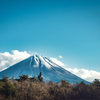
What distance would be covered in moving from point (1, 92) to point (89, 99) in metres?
10.4

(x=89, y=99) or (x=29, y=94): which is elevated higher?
(x=29, y=94)

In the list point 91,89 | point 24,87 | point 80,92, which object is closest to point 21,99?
point 24,87

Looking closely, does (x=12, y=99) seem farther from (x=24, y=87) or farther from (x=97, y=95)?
(x=97, y=95)

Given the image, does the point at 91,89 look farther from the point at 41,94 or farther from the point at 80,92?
the point at 41,94

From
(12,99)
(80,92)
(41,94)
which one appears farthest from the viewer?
(80,92)

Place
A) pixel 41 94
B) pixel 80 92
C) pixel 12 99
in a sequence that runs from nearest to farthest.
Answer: pixel 12 99, pixel 41 94, pixel 80 92

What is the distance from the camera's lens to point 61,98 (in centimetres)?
1490

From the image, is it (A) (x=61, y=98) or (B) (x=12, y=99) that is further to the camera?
(A) (x=61, y=98)

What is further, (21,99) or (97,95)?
(97,95)

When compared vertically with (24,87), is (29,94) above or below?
below

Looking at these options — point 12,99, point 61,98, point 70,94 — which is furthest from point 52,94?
point 12,99

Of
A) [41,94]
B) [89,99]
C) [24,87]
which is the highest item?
[24,87]

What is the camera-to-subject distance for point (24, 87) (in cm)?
1538

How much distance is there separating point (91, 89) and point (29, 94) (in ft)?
26.4
